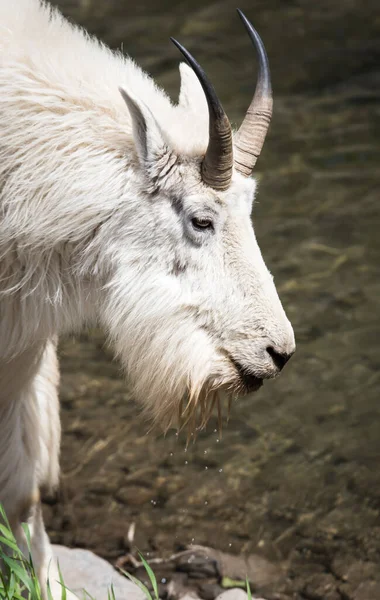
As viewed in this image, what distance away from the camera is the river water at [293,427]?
4.57m

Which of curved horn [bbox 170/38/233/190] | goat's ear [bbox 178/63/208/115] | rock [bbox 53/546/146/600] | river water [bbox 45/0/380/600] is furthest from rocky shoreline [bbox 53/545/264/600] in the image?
goat's ear [bbox 178/63/208/115]

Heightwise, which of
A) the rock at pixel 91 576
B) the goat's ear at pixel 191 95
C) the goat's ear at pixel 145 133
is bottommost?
the rock at pixel 91 576

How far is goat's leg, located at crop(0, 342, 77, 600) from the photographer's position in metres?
3.87

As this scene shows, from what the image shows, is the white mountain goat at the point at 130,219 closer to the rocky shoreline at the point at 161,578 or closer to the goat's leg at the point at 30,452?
the goat's leg at the point at 30,452

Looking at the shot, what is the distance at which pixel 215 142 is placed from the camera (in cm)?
317

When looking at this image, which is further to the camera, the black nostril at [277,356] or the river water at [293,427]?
the river water at [293,427]

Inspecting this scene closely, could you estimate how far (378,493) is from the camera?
4754 millimetres

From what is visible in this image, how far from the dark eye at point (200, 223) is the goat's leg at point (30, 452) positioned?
93 centimetres

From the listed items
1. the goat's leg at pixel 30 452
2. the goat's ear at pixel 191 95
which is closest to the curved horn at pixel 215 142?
the goat's ear at pixel 191 95

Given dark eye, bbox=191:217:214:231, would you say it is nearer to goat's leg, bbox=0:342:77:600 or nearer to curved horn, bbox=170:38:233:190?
curved horn, bbox=170:38:233:190

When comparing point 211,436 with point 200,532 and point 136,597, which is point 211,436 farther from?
point 136,597

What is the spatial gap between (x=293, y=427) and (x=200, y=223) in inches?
89.4

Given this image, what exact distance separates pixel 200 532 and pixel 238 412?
957 mm

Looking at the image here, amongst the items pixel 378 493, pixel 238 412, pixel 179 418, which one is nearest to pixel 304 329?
pixel 238 412
